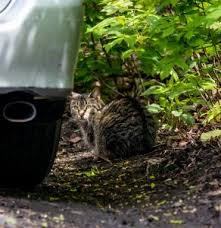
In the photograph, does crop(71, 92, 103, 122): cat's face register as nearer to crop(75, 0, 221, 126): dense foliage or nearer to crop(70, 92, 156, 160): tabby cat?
crop(70, 92, 156, 160): tabby cat

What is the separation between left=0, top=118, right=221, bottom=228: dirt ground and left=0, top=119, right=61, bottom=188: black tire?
0.13 meters

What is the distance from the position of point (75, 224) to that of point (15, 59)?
959 mm

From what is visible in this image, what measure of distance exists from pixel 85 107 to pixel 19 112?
3552 mm

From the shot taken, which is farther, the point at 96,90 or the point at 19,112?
the point at 96,90

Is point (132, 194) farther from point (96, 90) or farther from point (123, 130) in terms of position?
point (96, 90)

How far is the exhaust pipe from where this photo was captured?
379 cm

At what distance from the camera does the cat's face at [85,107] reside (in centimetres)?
724

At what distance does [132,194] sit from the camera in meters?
4.62

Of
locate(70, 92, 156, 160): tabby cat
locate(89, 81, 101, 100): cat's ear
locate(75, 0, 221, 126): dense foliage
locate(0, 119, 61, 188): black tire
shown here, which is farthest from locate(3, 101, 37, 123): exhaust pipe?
locate(89, 81, 101, 100): cat's ear

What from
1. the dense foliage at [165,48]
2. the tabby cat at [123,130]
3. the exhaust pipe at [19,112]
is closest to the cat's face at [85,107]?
the tabby cat at [123,130]

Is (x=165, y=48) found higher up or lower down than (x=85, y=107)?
higher up

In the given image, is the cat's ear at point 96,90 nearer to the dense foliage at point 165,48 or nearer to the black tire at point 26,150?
the dense foliage at point 165,48

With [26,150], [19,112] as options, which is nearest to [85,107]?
[26,150]

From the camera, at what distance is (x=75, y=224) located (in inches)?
139
